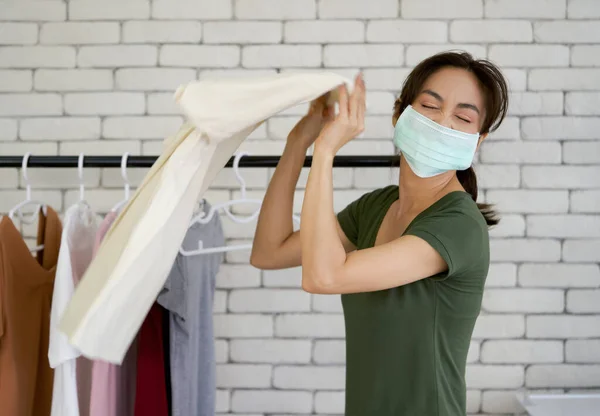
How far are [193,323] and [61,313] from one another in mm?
326

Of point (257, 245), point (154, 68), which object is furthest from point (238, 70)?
point (257, 245)

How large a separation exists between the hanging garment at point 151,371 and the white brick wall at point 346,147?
58cm

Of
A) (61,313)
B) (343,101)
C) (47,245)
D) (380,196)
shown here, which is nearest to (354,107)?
(343,101)

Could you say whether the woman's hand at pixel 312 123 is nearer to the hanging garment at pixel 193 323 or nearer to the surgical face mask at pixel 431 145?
the surgical face mask at pixel 431 145

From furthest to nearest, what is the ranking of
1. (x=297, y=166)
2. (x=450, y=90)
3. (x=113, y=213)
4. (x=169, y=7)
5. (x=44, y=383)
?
(x=169, y=7), (x=44, y=383), (x=113, y=213), (x=297, y=166), (x=450, y=90)

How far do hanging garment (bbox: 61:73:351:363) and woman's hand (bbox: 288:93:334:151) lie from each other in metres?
0.20

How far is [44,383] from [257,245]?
753 mm

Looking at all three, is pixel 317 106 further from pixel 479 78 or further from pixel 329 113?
pixel 479 78

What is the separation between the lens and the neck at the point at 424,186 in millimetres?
1302

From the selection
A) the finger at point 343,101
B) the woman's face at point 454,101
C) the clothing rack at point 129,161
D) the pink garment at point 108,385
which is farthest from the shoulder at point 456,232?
the pink garment at point 108,385

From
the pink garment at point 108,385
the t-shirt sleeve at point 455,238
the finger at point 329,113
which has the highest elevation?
the finger at point 329,113

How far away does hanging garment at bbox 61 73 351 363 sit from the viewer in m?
1.08

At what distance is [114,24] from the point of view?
2076 mm

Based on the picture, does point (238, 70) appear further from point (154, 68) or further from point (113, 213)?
point (113, 213)
